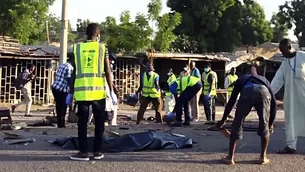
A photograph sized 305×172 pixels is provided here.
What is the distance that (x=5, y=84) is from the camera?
2623cm

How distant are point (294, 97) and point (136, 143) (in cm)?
269

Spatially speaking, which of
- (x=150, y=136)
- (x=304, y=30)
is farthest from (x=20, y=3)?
→ (x=150, y=136)

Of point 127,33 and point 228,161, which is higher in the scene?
point 127,33

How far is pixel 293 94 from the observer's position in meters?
8.52

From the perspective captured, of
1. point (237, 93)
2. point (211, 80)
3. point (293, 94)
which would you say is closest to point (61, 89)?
point (211, 80)

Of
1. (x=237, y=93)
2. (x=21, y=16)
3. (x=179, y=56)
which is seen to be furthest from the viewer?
(x=21, y=16)

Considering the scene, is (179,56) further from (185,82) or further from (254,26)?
(254,26)

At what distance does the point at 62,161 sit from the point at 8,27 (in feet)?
103

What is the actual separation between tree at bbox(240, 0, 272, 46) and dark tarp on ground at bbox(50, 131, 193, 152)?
42.2 meters

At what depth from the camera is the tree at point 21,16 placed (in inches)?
1421

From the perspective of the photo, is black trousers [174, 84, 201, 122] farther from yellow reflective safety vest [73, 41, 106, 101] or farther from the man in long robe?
yellow reflective safety vest [73, 41, 106, 101]

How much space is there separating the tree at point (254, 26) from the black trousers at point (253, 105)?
43097 millimetres

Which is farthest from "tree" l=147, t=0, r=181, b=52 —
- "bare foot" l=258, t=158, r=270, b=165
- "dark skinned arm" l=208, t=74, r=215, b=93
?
"bare foot" l=258, t=158, r=270, b=165

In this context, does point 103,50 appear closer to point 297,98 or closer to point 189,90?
point 297,98
